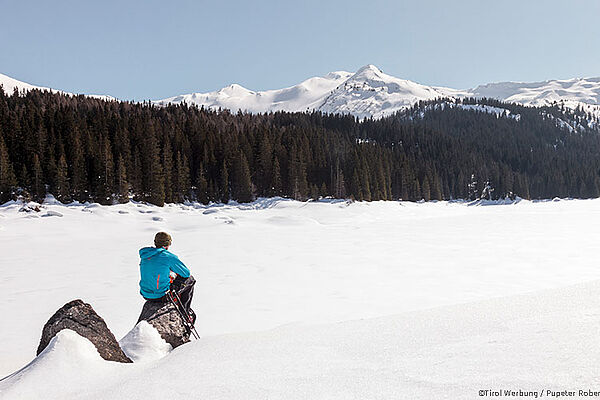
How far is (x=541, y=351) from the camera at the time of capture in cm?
333

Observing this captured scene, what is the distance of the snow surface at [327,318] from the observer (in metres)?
3.32

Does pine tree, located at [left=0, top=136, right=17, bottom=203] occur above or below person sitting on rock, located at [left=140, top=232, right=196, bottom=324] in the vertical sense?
above

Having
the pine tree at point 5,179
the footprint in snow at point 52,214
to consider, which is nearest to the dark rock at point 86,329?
the footprint in snow at point 52,214

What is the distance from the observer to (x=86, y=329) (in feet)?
16.8

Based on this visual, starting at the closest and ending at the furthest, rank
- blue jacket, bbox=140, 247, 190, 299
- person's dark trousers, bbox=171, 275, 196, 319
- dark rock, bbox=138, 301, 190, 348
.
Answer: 1. dark rock, bbox=138, 301, 190, 348
2. blue jacket, bbox=140, 247, 190, 299
3. person's dark trousers, bbox=171, 275, 196, 319

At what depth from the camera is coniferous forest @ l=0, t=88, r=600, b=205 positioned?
49406mm

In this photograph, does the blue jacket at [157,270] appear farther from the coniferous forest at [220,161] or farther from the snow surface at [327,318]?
the coniferous forest at [220,161]

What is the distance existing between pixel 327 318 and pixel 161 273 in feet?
13.8

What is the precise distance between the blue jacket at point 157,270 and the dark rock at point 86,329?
0.96 metres

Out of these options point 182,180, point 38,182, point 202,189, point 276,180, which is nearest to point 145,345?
point 38,182

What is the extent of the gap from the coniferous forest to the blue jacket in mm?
47982

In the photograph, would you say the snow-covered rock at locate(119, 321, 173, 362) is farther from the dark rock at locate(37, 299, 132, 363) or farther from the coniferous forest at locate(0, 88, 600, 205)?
the coniferous forest at locate(0, 88, 600, 205)

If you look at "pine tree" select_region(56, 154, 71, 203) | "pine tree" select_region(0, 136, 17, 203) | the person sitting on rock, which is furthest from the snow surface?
"pine tree" select_region(0, 136, 17, 203)

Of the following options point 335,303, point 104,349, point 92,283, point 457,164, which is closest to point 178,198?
point 92,283
